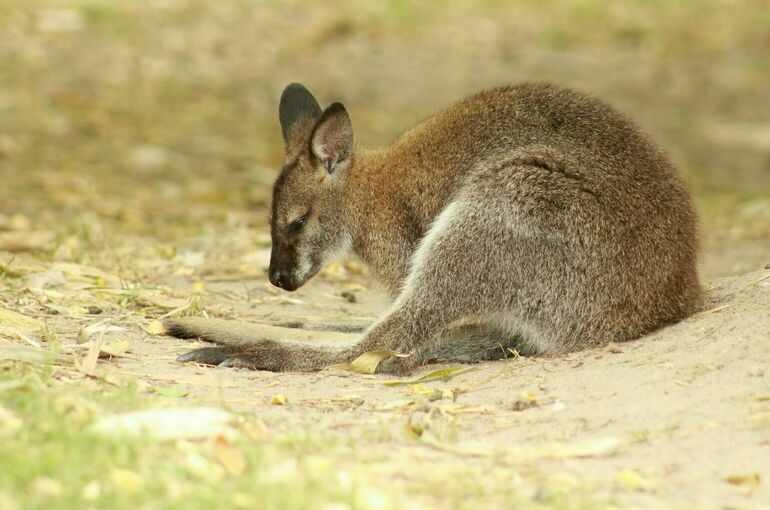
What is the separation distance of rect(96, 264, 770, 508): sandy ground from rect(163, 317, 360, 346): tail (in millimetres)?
148

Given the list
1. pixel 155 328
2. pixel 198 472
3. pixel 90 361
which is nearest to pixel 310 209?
pixel 155 328

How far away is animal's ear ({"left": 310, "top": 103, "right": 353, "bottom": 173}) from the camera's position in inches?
213

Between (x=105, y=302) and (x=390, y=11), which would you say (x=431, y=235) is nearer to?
(x=105, y=302)

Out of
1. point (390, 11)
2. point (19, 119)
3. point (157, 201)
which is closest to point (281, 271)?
point (157, 201)

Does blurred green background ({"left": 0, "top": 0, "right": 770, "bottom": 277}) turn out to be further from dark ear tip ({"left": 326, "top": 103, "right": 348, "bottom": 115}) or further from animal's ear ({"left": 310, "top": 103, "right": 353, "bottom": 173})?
dark ear tip ({"left": 326, "top": 103, "right": 348, "bottom": 115})

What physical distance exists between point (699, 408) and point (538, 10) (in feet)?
43.5

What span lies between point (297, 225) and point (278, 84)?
329 inches

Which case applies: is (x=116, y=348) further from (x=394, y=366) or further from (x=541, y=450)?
(x=541, y=450)

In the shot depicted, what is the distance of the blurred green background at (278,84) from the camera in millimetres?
9344

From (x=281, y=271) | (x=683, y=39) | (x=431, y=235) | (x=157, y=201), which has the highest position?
(x=683, y=39)

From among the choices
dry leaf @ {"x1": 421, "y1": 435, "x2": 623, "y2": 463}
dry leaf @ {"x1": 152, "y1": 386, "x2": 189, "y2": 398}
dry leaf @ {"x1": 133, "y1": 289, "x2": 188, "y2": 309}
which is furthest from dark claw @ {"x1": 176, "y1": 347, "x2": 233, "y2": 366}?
dry leaf @ {"x1": 421, "y1": 435, "x2": 623, "y2": 463}

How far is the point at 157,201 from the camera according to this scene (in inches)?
372

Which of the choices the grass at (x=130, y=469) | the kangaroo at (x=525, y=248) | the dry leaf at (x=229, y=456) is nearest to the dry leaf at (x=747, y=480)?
the grass at (x=130, y=469)

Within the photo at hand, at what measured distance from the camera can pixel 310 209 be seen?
18.0 feet
